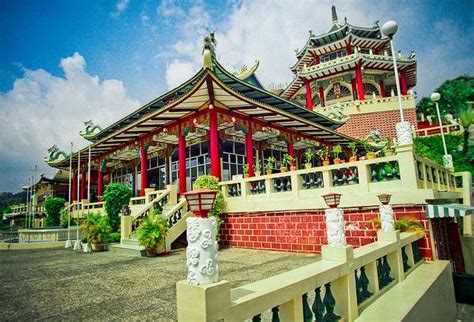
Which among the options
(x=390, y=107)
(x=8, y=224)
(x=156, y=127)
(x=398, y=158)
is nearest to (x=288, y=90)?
(x=390, y=107)

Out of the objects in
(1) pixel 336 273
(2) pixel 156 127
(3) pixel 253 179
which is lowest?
(1) pixel 336 273

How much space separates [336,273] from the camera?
336 centimetres

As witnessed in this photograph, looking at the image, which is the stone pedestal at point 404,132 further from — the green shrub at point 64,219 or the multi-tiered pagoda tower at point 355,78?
the multi-tiered pagoda tower at point 355,78

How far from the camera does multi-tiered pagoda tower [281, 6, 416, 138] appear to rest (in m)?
27.8

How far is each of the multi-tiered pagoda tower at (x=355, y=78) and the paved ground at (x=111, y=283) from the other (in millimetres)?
22298

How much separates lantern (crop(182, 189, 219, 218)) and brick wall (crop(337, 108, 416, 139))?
1083 inches

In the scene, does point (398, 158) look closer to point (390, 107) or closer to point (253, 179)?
point (253, 179)

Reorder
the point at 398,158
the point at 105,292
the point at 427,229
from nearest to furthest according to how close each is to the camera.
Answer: the point at 105,292 < the point at 427,229 < the point at 398,158

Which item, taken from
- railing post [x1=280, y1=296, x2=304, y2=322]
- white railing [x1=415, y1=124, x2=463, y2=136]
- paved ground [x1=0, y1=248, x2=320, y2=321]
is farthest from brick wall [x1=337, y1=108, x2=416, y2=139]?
railing post [x1=280, y1=296, x2=304, y2=322]

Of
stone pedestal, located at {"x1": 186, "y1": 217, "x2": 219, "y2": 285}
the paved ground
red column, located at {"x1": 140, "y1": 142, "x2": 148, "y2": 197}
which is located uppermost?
red column, located at {"x1": 140, "y1": 142, "x2": 148, "y2": 197}

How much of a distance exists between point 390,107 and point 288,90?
11.3 m

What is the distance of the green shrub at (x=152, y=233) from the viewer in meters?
9.58

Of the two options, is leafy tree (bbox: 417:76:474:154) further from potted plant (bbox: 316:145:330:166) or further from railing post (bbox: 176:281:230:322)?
railing post (bbox: 176:281:230:322)

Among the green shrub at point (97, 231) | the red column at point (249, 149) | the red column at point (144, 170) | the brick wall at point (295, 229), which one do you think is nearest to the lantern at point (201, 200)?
the brick wall at point (295, 229)
